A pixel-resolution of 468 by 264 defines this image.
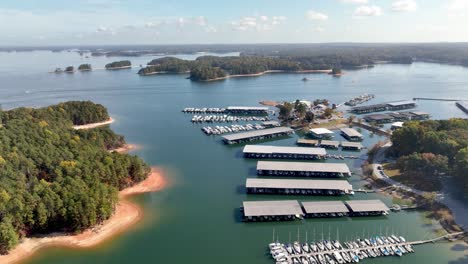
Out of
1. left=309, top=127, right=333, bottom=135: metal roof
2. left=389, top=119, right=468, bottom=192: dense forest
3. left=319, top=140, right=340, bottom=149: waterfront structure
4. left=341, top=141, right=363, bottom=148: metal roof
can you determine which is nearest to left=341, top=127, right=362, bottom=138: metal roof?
left=309, top=127, right=333, bottom=135: metal roof

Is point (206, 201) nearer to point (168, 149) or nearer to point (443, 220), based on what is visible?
point (168, 149)

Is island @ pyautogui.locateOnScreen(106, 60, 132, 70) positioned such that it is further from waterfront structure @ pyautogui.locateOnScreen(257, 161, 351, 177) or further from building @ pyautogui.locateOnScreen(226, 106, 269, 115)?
waterfront structure @ pyautogui.locateOnScreen(257, 161, 351, 177)

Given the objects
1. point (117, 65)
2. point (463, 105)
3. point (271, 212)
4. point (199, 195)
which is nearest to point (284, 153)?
point (199, 195)

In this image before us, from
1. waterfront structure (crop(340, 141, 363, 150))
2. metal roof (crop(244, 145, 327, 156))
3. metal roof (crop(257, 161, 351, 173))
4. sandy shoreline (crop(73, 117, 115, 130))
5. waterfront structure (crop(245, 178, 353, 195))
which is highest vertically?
sandy shoreline (crop(73, 117, 115, 130))

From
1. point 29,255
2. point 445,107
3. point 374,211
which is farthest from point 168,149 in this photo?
point 445,107

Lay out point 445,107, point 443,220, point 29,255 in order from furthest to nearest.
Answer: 1. point 445,107
2. point 443,220
3. point 29,255

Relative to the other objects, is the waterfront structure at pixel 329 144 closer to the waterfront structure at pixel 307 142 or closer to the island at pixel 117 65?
the waterfront structure at pixel 307 142

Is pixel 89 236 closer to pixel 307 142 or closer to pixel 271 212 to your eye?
pixel 271 212
